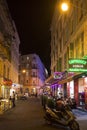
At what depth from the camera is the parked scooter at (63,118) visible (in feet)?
51.5

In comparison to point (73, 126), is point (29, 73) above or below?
above

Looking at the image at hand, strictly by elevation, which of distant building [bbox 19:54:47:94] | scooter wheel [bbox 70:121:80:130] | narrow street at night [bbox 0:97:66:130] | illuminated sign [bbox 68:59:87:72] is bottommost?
narrow street at night [bbox 0:97:66:130]

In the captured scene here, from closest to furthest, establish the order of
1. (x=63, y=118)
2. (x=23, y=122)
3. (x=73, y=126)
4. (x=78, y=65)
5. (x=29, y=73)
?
(x=73, y=126) → (x=63, y=118) → (x=23, y=122) → (x=78, y=65) → (x=29, y=73)

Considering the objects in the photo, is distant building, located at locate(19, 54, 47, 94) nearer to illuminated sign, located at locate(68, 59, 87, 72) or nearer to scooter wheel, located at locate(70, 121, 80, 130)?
illuminated sign, located at locate(68, 59, 87, 72)

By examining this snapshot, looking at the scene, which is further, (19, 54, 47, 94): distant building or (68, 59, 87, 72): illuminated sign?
(19, 54, 47, 94): distant building

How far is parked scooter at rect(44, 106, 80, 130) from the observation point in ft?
51.5

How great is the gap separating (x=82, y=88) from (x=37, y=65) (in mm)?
107268

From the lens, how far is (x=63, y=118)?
56.2ft

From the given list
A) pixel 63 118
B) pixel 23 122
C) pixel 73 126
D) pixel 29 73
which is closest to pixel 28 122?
pixel 23 122

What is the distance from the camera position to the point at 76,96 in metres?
31.5

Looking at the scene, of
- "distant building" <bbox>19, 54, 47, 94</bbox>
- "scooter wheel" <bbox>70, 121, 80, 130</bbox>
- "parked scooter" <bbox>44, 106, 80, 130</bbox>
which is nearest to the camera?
"scooter wheel" <bbox>70, 121, 80, 130</bbox>

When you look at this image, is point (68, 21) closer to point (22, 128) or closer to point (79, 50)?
point (79, 50)

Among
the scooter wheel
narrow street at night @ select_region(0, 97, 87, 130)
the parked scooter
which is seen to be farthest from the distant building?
the scooter wheel

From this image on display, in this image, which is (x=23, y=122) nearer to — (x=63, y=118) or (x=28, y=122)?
(x=28, y=122)
